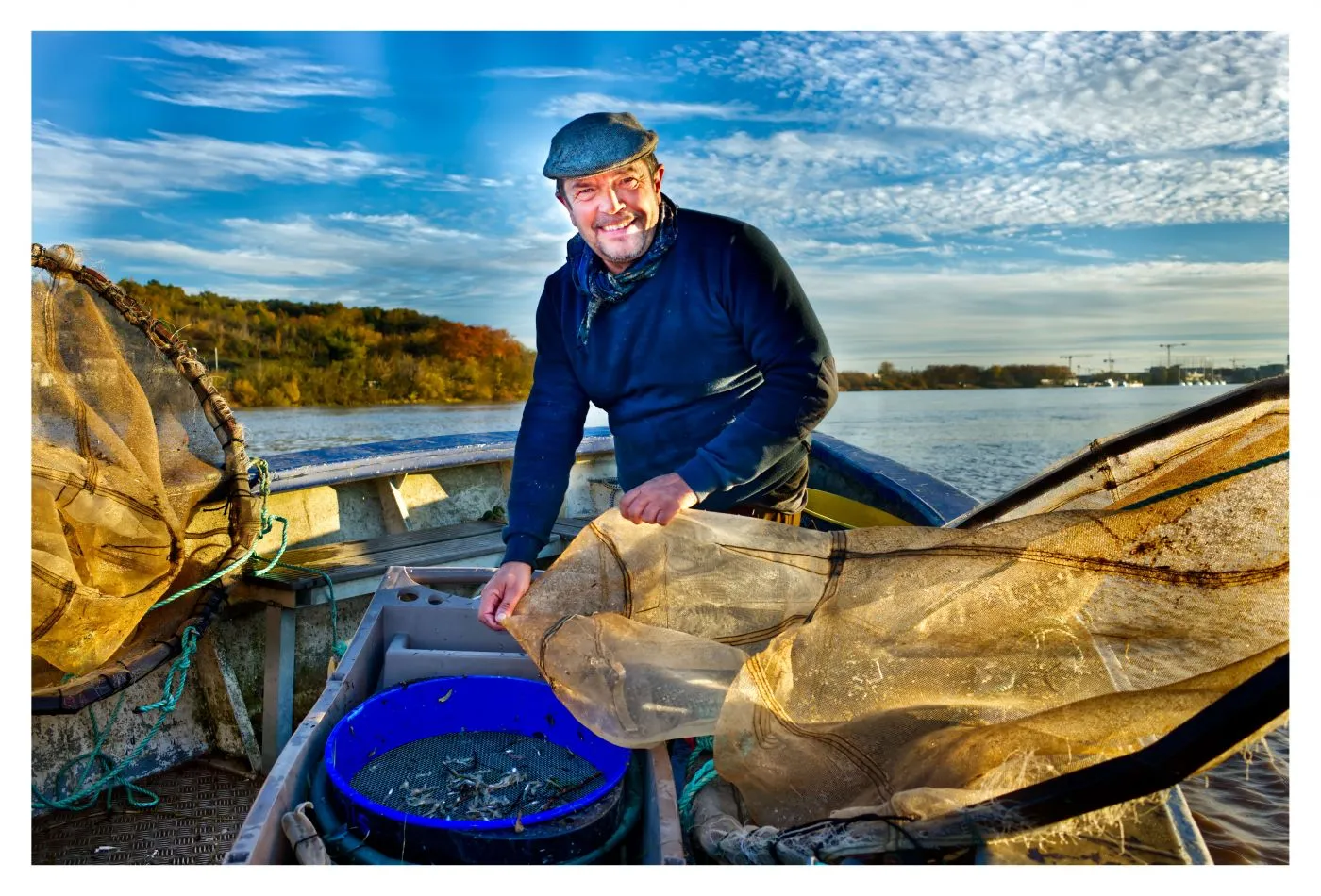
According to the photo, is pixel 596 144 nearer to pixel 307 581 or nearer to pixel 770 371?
pixel 770 371

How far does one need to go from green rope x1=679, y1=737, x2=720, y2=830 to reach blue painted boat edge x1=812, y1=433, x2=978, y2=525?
207 centimetres

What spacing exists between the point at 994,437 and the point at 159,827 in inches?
748

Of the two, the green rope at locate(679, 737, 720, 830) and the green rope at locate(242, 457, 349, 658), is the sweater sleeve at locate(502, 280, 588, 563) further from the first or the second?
→ the green rope at locate(242, 457, 349, 658)

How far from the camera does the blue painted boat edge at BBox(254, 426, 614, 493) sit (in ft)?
13.6

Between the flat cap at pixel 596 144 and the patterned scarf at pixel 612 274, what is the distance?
20 cm

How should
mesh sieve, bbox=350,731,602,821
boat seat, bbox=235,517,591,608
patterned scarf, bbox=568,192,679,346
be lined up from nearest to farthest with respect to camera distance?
mesh sieve, bbox=350,731,602,821
patterned scarf, bbox=568,192,679,346
boat seat, bbox=235,517,591,608

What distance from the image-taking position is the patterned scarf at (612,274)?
2453 millimetres

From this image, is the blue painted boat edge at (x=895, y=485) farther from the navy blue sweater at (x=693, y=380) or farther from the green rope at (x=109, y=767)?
the green rope at (x=109, y=767)

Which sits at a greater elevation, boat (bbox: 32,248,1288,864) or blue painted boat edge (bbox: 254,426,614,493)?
blue painted boat edge (bbox: 254,426,614,493)

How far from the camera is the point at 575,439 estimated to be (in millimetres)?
2701

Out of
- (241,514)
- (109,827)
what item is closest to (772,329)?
(241,514)

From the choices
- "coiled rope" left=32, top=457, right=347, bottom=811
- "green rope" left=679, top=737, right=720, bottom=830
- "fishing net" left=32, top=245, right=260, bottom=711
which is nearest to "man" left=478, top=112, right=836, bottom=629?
"green rope" left=679, top=737, right=720, bottom=830

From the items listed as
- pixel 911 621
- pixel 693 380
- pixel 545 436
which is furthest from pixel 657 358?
pixel 911 621

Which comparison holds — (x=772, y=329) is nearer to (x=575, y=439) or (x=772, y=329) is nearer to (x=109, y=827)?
(x=575, y=439)
